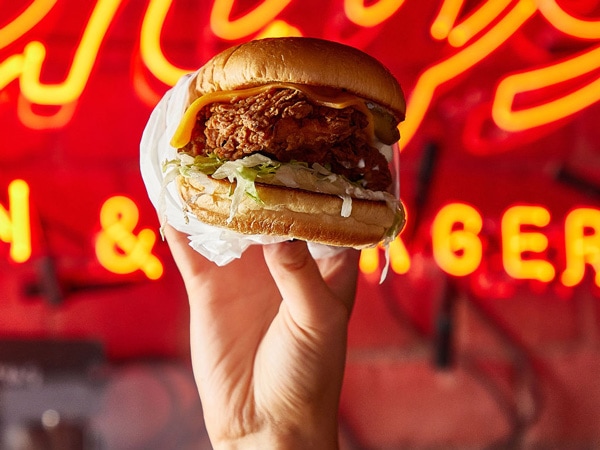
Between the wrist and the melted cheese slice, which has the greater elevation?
the melted cheese slice

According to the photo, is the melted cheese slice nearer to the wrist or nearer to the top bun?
the top bun

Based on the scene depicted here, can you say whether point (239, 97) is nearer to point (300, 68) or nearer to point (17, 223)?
point (300, 68)

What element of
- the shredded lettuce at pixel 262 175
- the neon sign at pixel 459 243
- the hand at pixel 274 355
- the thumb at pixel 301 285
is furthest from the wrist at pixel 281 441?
the neon sign at pixel 459 243

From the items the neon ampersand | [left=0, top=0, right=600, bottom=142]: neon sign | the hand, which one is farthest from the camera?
the neon ampersand

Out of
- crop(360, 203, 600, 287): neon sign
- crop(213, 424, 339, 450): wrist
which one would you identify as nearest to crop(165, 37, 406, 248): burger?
crop(213, 424, 339, 450): wrist

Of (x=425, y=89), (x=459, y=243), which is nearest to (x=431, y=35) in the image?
(x=425, y=89)
